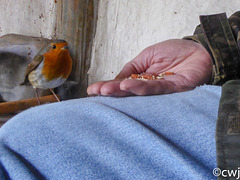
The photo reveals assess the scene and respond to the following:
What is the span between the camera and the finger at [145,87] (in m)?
0.39

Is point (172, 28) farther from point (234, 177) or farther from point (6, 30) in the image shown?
point (6, 30)

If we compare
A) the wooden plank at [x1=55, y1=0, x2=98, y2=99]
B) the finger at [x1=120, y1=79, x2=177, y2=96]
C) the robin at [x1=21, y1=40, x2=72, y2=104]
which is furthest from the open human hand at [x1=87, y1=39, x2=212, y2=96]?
the wooden plank at [x1=55, y1=0, x2=98, y2=99]

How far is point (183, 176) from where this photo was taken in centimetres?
24

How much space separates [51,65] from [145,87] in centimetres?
65

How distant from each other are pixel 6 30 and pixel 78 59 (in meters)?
0.62

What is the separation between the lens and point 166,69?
654 mm

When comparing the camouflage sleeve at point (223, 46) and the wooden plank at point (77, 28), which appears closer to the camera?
the camouflage sleeve at point (223, 46)

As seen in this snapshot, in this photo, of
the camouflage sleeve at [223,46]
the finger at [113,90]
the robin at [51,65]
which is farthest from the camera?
the robin at [51,65]

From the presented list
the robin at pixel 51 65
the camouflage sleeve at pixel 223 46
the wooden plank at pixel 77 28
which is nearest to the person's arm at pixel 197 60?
the camouflage sleeve at pixel 223 46

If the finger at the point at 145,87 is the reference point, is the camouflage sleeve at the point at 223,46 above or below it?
above

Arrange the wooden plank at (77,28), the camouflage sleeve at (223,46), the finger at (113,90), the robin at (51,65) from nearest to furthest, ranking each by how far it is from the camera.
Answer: the finger at (113,90) → the camouflage sleeve at (223,46) → the robin at (51,65) → the wooden plank at (77,28)

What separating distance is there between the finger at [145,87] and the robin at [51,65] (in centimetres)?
61

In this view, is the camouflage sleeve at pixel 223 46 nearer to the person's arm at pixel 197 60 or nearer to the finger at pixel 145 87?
the person's arm at pixel 197 60

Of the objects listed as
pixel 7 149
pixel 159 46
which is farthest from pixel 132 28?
pixel 7 149
